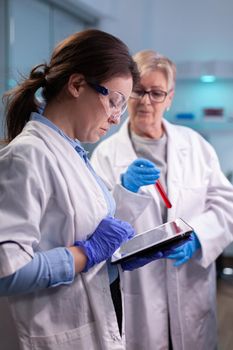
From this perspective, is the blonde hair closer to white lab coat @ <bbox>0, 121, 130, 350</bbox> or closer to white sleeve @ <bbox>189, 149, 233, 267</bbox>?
white sleeve @ <bbox>189, 149, 233, 267</bbox>

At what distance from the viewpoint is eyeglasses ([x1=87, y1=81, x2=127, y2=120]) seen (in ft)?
3.28

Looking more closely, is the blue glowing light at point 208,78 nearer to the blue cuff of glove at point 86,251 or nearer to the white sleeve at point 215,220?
the white sleeve at point 215,220

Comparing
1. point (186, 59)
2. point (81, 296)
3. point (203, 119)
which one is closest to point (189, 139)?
point (81, 296)

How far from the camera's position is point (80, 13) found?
10.6 feet

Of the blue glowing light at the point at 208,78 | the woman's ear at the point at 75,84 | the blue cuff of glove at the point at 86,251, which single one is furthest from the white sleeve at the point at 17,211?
the blue glowing light at the point at 208,78

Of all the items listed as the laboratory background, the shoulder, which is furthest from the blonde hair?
the laboratory background

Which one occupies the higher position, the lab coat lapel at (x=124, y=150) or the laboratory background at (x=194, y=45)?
the laboratory background at (x=194, y=45)

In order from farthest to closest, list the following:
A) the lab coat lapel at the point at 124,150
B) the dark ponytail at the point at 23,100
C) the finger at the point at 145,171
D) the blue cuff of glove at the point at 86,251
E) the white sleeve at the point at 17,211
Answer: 1. the lab coat lapel at the point at 124,150
2. the finger at the point at 145,171
3. the dark ponytail at the point at 23,100
4. the blue cuff of glove at the point at 86,251
5. the white sleeve at the point at 17,211

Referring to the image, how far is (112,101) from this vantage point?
41.2 inches

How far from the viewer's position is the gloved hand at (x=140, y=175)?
1398 millimetres

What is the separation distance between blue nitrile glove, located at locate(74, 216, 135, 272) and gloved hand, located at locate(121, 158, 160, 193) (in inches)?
16.4

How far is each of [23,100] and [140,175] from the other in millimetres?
514

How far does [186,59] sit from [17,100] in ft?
9.44

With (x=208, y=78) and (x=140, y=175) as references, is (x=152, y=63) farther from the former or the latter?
(x=208, y=78)
